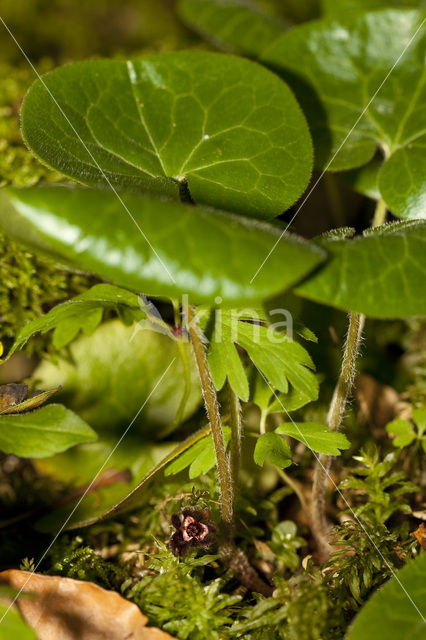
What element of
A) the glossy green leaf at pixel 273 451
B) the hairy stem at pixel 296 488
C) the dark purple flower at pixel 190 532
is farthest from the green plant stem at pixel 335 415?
the dark purple flower at pixel 190 532

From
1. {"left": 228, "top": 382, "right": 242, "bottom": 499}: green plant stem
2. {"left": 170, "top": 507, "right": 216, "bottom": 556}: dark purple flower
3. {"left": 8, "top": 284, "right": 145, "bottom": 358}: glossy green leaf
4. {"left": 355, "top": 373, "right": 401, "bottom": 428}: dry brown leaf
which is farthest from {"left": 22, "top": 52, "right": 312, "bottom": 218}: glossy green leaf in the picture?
{"left": 355, "top": 373, "right": 401, "bottom": 428}: dry brown leaf

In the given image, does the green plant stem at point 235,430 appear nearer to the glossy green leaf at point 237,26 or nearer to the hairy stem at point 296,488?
the hairy stem at point 296,488

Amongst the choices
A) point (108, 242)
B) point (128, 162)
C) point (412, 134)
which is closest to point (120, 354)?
point (128, 162)

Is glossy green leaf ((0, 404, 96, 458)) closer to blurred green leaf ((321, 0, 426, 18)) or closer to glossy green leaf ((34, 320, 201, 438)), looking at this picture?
glossy green leaf ((34, 320, 201, 438))

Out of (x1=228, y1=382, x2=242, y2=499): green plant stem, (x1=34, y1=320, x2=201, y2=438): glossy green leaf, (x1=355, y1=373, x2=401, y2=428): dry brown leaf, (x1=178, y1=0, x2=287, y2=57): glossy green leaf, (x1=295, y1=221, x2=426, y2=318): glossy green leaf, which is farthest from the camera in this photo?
(x1=178, y1=0, x2=287, y2=57): glossy green leaf

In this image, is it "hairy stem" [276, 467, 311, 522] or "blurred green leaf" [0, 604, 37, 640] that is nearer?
"blurred green leaf" [0, 604, 37, 640]

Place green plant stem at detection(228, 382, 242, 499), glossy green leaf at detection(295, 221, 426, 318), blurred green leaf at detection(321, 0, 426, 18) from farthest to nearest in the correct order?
blurred green leaf at detection(321, 0, 426, 18), green plant stem at detection(228, 382, 242, 499), glossy green leaf at detection(295, 221, 426, 318)
